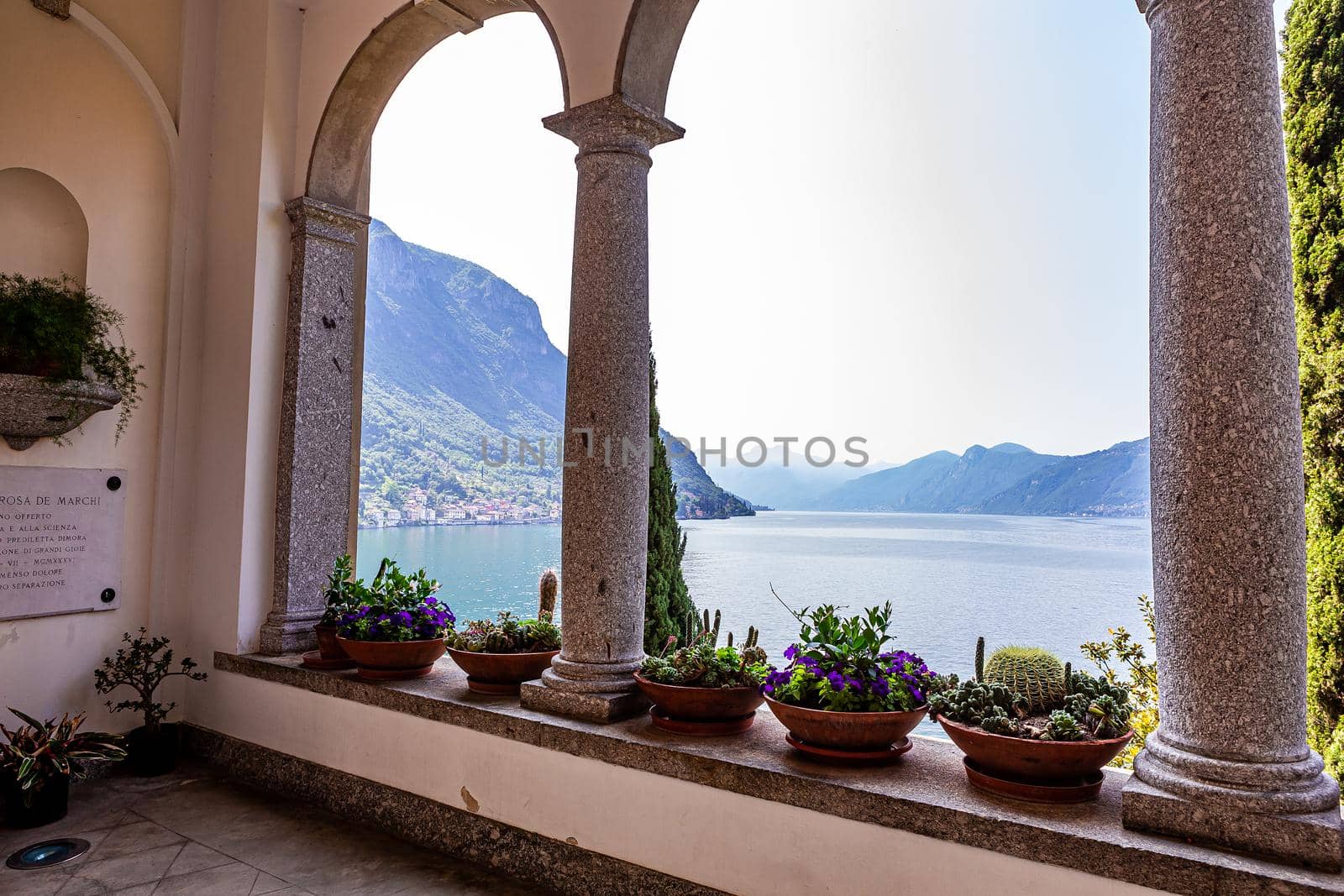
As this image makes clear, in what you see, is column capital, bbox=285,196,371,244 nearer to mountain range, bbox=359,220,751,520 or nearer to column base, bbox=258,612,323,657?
column base, bbox=258,612,323,657

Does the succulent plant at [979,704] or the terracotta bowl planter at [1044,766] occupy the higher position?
the succulent plant at [979,704]

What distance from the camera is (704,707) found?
3.39m

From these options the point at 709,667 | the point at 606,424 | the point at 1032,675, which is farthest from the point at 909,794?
the point at 606,424

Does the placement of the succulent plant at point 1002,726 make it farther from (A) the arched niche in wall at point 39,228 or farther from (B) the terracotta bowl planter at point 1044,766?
(A) the arched niche in wall at point 39,228

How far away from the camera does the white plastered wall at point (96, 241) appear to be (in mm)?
4738

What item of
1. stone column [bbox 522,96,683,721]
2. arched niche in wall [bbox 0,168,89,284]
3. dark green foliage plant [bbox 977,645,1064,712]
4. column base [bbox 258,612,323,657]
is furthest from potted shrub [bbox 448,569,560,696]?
arched niche in wall [bbox 0,168,89,284]

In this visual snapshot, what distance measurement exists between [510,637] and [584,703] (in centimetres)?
78

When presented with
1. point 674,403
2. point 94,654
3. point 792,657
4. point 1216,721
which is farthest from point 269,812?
point 674,403

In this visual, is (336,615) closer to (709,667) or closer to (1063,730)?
(709,667)

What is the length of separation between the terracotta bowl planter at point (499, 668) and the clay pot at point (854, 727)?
1.49 meters

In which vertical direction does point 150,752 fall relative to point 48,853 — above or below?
above

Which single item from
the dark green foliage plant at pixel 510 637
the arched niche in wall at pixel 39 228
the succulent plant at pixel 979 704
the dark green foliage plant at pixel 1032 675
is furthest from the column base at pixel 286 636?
the dark green foliage plant at pixel 1032 675

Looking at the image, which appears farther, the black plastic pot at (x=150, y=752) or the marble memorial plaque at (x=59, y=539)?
the black plastic pot at (x=150, y=752)

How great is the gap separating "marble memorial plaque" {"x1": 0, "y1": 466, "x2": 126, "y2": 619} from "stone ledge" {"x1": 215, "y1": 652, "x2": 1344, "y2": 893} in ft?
6.95
